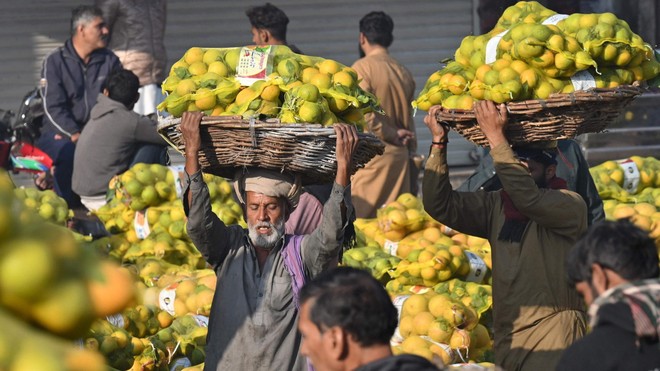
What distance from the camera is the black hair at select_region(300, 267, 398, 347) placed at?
2576mm

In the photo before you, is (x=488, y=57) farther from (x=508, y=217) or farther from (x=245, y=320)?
(x=245, y=320)

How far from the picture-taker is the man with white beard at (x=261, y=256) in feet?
13.3

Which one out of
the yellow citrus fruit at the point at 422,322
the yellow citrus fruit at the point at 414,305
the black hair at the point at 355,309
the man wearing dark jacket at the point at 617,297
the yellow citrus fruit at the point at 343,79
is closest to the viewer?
the black hair at the point at 355,309

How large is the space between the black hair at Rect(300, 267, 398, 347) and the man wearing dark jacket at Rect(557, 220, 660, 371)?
541 mm

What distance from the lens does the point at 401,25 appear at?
12.6 metres

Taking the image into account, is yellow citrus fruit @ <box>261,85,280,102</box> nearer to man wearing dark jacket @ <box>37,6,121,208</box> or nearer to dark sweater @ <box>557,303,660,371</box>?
dark sweater @ <box>557,303,660,371</box>

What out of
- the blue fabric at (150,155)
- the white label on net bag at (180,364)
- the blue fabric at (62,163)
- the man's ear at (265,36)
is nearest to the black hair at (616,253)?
the white label on net bag at (180,364)

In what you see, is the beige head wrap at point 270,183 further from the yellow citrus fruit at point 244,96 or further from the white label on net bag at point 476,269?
the white label on net bag at point 476,269

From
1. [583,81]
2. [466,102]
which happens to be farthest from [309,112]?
[583,81]

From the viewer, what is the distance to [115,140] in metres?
8.32

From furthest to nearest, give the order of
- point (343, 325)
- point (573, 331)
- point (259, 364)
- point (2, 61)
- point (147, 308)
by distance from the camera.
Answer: point (2, 61) → point (147, 308) → point (573, 331) → point (259, 364) → point (343, 325)

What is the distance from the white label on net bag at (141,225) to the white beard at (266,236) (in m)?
3.38

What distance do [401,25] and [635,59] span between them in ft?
26.3

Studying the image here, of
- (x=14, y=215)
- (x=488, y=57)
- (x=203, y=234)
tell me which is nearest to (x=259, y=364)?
(x=203, y=234)
